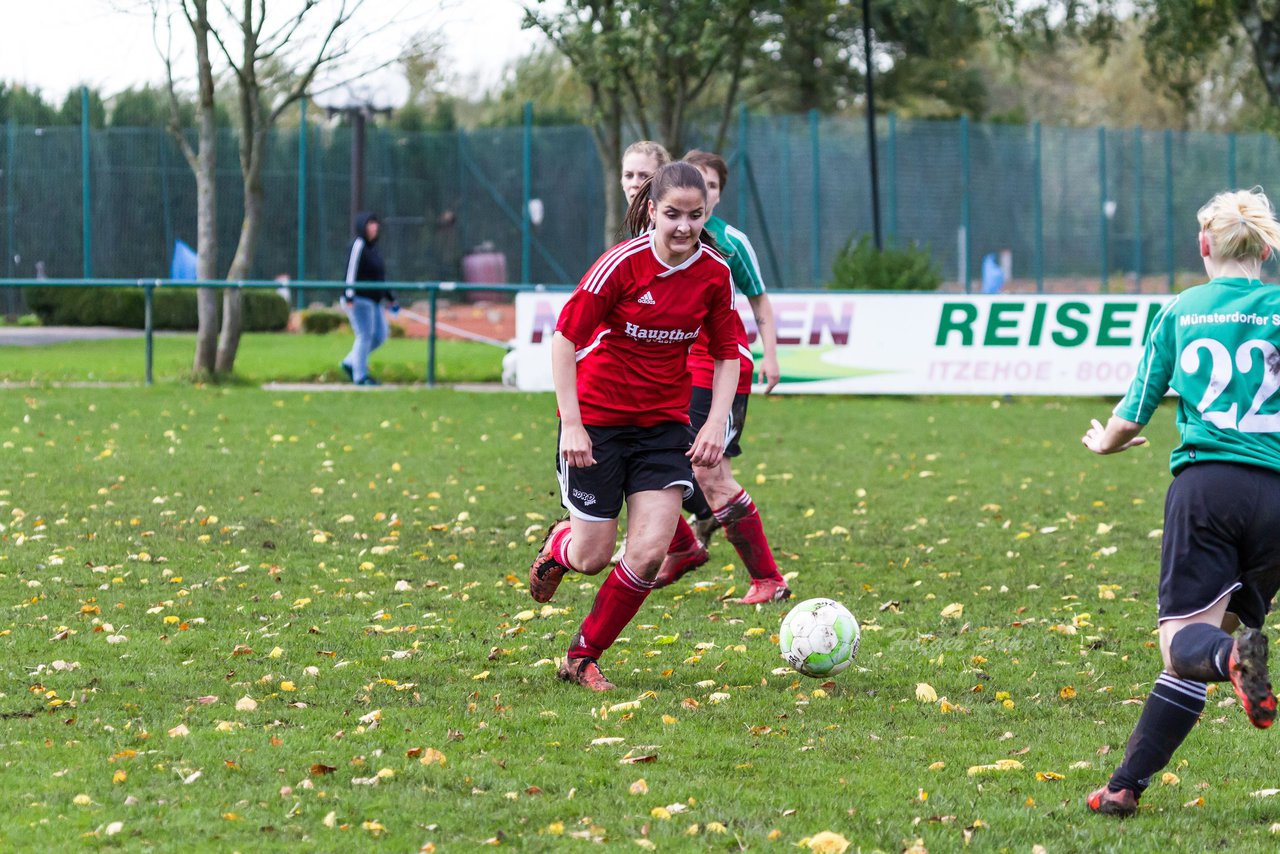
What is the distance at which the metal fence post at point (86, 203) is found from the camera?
29078 mm

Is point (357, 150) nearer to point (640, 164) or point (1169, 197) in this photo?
point (640, 164)

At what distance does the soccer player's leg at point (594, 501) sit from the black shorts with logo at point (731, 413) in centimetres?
157

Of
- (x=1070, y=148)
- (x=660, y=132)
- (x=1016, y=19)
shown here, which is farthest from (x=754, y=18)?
(x=1070, y=148)

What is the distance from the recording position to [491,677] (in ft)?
18.6

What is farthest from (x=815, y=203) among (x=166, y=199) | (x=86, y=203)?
(x=86, y=203)

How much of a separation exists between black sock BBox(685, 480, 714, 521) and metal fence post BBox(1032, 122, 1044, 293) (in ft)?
76.7

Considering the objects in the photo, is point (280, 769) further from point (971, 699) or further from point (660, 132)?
point (660, 132)

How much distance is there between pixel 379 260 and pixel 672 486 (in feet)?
45.9

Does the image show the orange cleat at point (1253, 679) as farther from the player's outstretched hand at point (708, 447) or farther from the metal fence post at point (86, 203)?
the metal fence post at point (86, 203)

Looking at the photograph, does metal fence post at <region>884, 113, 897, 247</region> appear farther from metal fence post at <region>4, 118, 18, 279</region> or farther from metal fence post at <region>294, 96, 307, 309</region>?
metal fence post at <region>4, 118, 18, 279</region>

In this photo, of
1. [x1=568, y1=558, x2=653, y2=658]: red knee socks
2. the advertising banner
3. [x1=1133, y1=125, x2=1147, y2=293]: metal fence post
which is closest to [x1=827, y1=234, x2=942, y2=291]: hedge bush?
the advertising banner

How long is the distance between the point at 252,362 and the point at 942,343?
31.4ft

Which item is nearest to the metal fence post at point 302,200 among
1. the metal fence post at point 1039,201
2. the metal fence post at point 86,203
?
the metal fence post at point 86,203

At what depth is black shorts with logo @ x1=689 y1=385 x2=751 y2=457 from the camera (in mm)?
7309
